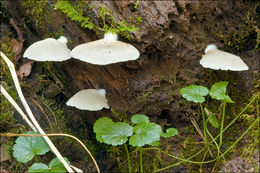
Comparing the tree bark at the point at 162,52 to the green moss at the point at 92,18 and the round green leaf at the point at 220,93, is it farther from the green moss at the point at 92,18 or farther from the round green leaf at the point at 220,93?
the round green leaf at the point at 220,93

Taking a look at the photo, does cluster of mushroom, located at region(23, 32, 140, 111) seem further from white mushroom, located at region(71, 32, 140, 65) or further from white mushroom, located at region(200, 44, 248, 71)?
white mushroom, located at region(200, 44, 248, 71)

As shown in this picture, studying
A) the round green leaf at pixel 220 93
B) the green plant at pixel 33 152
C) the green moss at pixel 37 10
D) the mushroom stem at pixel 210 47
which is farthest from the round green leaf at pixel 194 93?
the green moss at pixel 37 10

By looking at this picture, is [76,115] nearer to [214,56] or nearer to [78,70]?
[78,70]

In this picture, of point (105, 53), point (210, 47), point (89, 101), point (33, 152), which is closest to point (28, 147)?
point (33, 152)

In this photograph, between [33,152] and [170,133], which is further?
[170,133]

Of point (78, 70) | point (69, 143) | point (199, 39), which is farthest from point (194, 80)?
point (69, 143)

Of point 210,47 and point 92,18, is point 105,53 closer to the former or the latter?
point 92,18
